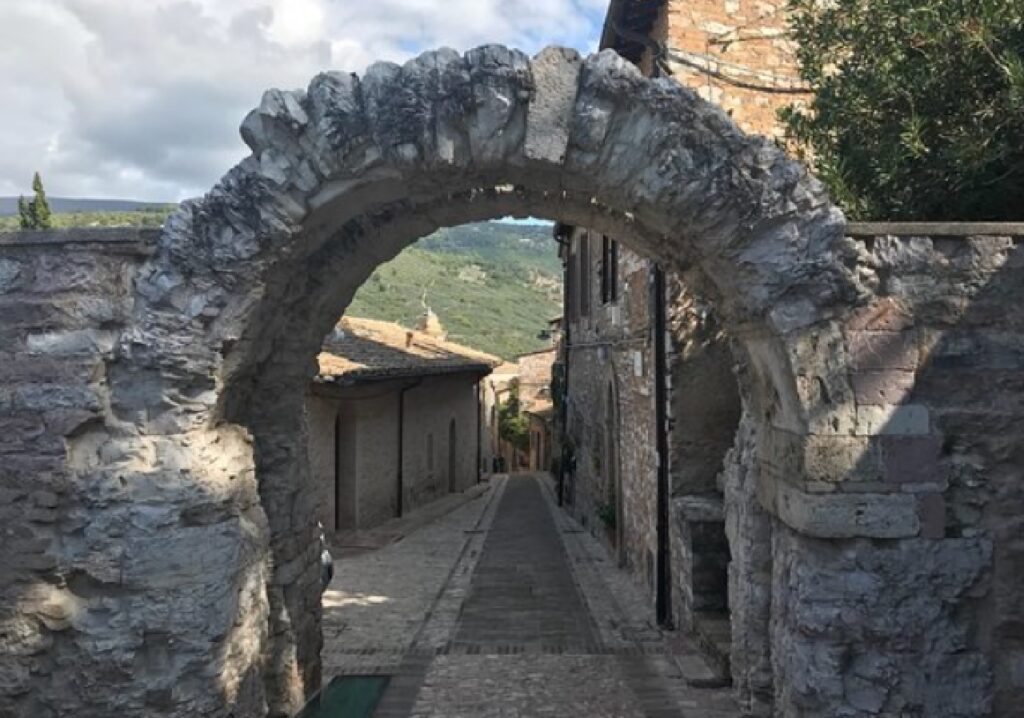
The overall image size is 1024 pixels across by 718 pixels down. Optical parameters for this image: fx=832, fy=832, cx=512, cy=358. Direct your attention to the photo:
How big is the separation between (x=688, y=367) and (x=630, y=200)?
13.8ft

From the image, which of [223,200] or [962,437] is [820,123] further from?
[223,200]

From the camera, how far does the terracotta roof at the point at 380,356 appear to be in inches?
512

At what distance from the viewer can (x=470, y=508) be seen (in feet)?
65.0

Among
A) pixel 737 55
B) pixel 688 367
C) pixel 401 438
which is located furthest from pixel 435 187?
pixel 401 438

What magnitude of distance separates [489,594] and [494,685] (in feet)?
11.2

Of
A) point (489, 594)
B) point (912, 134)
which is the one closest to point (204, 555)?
point (912, 134)

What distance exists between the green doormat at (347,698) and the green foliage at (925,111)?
505 centimetres

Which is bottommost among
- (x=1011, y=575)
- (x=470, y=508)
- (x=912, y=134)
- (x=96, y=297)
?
(x=470, y=508)

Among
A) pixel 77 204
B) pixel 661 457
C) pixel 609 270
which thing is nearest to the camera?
pixel 661 457

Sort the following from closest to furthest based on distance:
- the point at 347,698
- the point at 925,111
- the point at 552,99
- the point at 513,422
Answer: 1. the point at 552,99
2. the point at 925,111
3. the point at 347,698
4. the point at 513,422

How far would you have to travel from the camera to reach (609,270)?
40.7 feet

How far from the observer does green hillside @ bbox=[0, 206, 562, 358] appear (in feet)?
203

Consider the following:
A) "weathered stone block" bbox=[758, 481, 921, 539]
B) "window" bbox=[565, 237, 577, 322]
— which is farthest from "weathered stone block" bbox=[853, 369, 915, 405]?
"window" bbox=[565, 237, 577, 322]

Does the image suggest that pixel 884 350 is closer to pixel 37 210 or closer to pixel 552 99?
pixel 552 99
